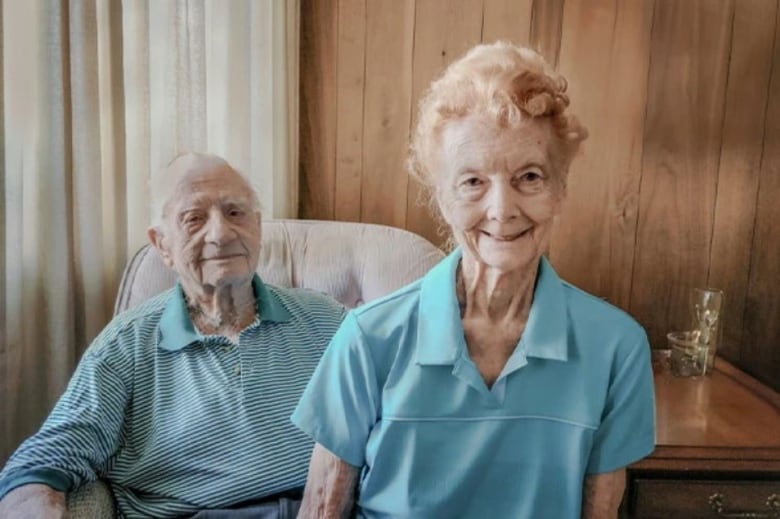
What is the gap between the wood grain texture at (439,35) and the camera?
1981mm

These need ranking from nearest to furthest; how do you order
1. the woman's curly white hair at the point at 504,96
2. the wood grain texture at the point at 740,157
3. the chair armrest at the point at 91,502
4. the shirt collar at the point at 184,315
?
the woman's curly white hair at the point at 504,96 < the chair armrest at the point at 91,502 < the shirt collar at the point at 184,315 < the wood grain texture at the point at 740,157

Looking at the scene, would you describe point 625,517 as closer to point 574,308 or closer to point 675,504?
point 675,504

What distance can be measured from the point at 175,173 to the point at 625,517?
3.97ft

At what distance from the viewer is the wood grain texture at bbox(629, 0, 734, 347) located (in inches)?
77.5

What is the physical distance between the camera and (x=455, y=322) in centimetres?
98

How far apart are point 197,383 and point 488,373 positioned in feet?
2.08

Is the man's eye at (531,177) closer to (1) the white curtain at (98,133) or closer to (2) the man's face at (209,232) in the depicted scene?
(2) the man's face at (209,232)

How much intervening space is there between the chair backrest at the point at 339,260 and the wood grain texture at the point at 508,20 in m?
0.71

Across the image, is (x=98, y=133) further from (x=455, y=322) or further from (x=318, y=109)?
(x=455, y=322)

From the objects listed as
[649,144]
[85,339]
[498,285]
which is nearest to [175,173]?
[85,339]

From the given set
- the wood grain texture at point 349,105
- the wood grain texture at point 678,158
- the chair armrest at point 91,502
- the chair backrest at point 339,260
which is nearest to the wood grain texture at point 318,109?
the wood grain texture at point 349,105

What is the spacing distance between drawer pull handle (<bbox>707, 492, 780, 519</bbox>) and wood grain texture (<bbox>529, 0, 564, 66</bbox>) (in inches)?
48.4

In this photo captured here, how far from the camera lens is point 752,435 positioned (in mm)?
1489

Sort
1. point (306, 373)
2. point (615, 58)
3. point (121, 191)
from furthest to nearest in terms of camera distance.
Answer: point (615, 58)
point (121, 191)
point (306, 373)
